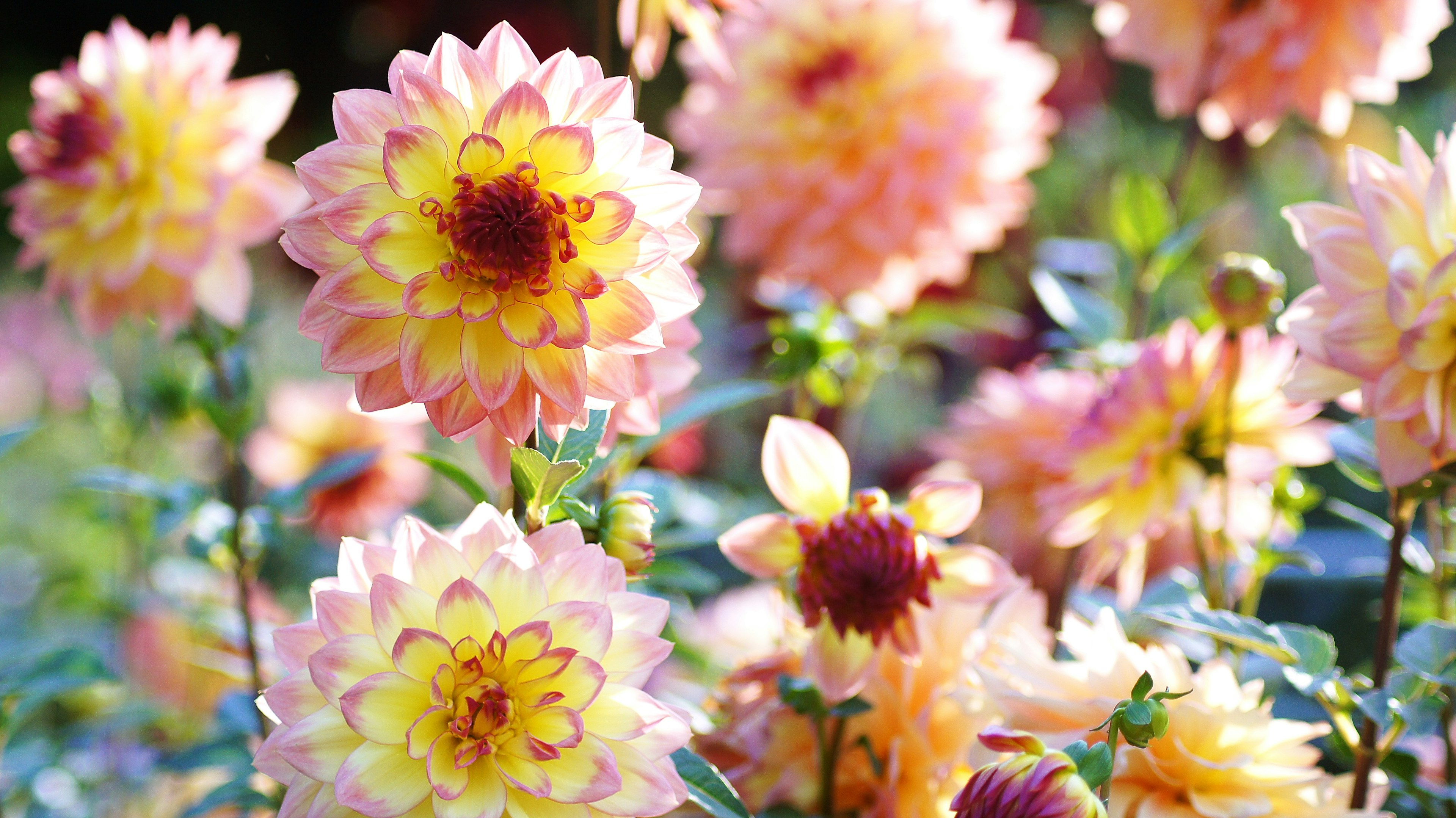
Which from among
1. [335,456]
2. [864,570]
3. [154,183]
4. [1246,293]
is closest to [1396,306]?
[1246,293]

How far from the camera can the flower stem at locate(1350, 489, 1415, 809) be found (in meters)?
0.47

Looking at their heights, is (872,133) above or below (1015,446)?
above

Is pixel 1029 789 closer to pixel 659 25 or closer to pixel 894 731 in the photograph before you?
pixel 894 731

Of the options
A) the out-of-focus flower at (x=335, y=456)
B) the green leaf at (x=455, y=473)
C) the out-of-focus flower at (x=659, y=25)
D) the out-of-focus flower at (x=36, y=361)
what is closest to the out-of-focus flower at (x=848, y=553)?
the green leaf at (x=455, y=473)

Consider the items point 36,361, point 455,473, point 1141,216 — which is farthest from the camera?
point 36,361

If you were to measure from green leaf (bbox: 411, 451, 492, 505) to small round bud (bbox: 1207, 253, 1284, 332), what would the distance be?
384 mm

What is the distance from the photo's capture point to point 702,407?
585mm

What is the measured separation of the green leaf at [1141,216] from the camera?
2.34ft

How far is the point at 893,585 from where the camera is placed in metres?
0.46

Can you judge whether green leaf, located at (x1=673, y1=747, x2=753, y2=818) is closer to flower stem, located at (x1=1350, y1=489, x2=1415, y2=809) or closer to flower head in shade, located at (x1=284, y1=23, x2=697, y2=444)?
flower head in shade, located at (x1=284, y1=23, x2=697, y2=444)

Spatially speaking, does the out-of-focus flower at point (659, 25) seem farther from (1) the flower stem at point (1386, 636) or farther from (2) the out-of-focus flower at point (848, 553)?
(1) the flower stem at point (1386, 636)

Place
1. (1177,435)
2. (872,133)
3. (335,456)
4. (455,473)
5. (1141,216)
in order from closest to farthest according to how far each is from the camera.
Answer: (455,473) < (1177,435) < (1141,216) < (872,133) < (335,456)

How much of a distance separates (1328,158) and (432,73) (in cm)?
216

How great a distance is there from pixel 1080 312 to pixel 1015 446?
12 centimetres
